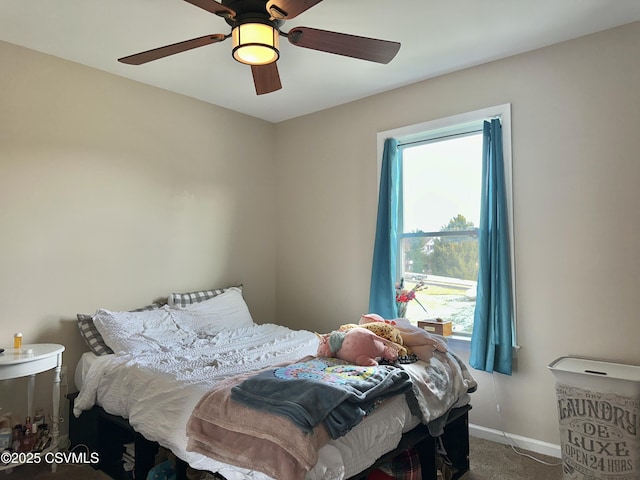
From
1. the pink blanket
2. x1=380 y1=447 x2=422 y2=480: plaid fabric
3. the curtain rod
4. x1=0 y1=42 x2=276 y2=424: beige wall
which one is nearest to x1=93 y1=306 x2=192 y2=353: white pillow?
x1=0 y1=42 x2=276 y2=424: beige wall

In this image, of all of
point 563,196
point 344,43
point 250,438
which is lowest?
point 250,438

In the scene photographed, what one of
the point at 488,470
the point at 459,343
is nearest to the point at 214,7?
the point at 459,343

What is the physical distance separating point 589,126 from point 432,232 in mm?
1260

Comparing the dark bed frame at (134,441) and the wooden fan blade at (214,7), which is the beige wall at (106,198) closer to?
the dark bed frame at (134,441)

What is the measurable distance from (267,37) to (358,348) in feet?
5.18

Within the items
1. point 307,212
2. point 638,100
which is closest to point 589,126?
point 638,100

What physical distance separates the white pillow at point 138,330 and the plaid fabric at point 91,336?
0.13 ft

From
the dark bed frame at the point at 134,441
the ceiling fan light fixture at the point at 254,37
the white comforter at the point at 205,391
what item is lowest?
the dark bed frame at the point at 134,441

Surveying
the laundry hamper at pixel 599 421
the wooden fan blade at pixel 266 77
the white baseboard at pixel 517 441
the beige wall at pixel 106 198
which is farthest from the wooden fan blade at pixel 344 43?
the white baseboard at pixel 517 441

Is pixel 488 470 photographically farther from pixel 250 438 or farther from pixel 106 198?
pixel 106 198

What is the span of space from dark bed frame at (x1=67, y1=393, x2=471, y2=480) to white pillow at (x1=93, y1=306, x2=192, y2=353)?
0.41 meters

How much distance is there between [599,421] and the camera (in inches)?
89.8

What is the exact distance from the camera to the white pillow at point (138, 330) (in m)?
2.80

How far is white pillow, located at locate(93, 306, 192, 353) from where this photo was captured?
280 cm
